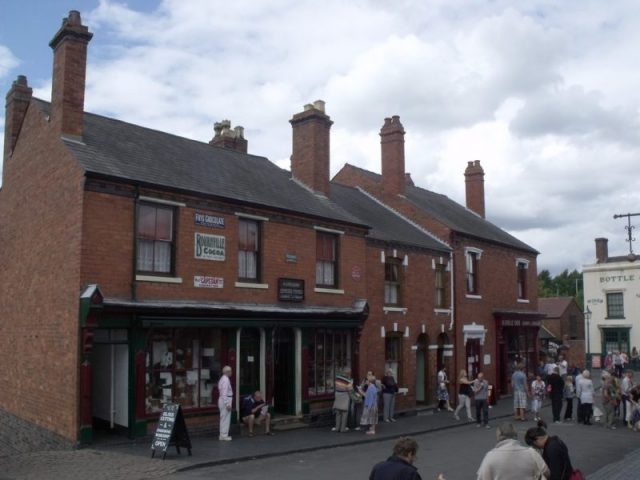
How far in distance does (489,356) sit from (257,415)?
47.9 ft

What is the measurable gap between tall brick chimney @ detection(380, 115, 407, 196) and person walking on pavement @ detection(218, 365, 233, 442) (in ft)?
50.0

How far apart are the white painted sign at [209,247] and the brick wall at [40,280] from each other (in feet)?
10.4

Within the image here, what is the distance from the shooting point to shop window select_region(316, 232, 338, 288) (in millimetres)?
20938

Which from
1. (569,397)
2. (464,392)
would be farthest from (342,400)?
(569,397)

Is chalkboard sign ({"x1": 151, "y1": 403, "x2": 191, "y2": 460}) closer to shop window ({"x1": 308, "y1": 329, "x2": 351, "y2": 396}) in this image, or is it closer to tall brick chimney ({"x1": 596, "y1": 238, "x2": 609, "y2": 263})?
shop window ({"x1": 308, "y1": 329, "x2": 351, "y2": 396})

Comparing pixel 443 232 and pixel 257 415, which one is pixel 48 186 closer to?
pixel 257 415

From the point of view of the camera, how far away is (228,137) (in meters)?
26.4

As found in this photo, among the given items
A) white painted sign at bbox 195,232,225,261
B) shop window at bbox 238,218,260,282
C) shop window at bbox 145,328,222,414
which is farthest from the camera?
shop window at bbox 238,218,260,282

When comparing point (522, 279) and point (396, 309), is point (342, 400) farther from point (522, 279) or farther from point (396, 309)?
point (522, 279)

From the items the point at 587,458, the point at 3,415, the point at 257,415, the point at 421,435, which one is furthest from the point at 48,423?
the point at 587,458

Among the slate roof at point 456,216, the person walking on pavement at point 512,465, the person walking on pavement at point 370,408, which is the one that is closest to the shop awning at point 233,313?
the person walking on pavement at point 370,408

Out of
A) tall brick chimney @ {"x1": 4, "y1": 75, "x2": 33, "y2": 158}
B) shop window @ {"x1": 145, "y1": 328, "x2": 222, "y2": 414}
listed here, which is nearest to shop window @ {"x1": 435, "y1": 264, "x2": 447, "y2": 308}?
shop window @ {"x1": 145, "y1": 328, "x2": 222, "y2": 414}

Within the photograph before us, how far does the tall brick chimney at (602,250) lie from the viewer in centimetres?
5022

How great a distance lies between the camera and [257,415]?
57.5 ft
